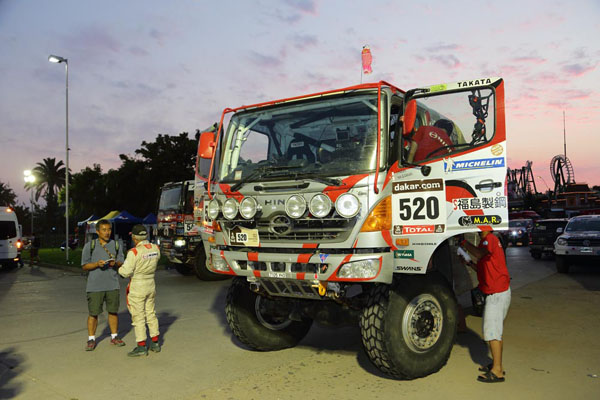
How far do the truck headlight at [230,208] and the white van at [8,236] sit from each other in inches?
676

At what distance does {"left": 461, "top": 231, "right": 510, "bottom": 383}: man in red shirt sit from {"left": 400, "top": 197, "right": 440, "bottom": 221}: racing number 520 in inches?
23.2

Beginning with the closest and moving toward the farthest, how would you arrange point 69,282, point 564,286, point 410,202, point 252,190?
point 410,202 → point 252,190 → point 564,286 → point 69,282

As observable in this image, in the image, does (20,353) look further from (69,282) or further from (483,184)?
(69,282)

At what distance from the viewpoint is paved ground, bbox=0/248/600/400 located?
15.9 ft

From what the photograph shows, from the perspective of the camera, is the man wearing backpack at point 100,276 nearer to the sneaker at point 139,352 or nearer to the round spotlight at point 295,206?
the sneaker at point 139,352

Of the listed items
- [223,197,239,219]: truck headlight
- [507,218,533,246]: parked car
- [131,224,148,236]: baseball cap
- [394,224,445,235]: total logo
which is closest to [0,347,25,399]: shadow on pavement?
[131,224,148,236]: baseball cap

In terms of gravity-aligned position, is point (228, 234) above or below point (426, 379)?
above

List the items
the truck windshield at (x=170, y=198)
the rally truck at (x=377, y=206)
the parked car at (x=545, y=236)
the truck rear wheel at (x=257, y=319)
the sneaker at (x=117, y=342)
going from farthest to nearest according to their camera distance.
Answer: the parked car at (x=545, y=236)
the truck windshield at (x=170, y=198)
the sneaker at (x=117, y=342)
the truck rear wheel at (x=257, y=319)
the rally truck at (x=377, y=206)

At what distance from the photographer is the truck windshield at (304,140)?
5055 mm

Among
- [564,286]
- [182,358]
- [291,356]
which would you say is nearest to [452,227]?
[291,356]

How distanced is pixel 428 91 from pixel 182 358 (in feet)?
13.6

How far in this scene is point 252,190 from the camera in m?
5.43

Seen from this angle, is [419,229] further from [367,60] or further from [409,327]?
[367,60]

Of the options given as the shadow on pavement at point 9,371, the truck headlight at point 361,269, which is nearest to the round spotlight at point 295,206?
the truck headlight at point 361,269
